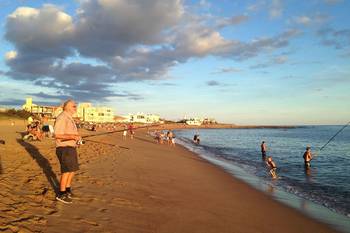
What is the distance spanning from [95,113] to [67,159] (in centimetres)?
13792

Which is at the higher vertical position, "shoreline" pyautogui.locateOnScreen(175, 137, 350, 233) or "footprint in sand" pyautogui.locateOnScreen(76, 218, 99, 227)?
"footprint in sand" pyautogui.locateOnScreen(76, 218, 99, 227)

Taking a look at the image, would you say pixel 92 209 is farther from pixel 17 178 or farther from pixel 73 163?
pixel 17 178

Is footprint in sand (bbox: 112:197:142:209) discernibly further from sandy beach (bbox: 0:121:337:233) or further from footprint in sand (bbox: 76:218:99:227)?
footprint in sand (bbox: 76:218:99:227)

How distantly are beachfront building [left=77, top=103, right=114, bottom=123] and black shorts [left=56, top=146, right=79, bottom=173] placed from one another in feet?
429

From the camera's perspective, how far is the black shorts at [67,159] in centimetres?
599

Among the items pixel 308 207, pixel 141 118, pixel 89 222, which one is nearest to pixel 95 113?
pixel 141 118

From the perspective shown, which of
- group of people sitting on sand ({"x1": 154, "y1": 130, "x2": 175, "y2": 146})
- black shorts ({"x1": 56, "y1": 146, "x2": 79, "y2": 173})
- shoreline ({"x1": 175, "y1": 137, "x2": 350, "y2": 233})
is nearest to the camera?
black shorts ({"x1": 56, "y1": 146, "x2": 79, "y2": 173})

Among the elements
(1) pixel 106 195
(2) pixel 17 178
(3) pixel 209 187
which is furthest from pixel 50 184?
(3) pixel 209 187

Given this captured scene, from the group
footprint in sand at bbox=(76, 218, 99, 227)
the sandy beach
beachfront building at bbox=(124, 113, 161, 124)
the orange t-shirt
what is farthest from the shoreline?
beachfront building at bbox=(124, 113, 161, 124)

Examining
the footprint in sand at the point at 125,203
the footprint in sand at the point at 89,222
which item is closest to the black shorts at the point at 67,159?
the footprint in sand at the point at 125,203

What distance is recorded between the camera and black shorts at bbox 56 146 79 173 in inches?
236

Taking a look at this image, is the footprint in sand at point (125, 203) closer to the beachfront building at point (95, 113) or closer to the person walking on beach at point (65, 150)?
the person walking on beach at point (65, 150)

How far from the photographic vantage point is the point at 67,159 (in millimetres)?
6016

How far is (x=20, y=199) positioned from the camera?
18.9ft
